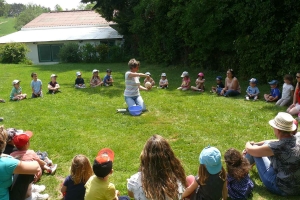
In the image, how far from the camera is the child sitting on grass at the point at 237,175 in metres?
3.99

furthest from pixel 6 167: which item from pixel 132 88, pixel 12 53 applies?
pixel 12 53

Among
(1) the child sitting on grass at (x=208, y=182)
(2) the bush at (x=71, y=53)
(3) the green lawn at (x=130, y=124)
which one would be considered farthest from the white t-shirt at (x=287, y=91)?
(2) the bush at (x=71, y=53)

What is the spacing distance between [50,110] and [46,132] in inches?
94.3

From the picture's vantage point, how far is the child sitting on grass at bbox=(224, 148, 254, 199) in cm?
399

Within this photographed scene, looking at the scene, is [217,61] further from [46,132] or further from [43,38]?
[43,38]

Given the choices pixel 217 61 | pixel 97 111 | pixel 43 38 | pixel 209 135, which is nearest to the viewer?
pixel 209 135

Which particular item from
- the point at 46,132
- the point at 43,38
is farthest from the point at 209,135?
the point at 43,38

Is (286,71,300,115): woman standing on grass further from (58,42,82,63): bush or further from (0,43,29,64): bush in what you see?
(0,43,29,64): bush

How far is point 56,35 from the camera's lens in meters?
32.2

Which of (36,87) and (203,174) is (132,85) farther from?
(203,174)

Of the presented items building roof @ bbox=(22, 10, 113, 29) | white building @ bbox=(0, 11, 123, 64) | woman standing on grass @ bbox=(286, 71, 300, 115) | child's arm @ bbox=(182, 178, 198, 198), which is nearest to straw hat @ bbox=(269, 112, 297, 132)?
child's arm @ bbox=(182, 178, 198, 198)

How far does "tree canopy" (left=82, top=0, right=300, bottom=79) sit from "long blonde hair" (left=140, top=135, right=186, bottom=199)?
8.77 meters

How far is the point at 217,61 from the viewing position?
16.2 m

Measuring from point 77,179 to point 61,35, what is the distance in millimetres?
30159
